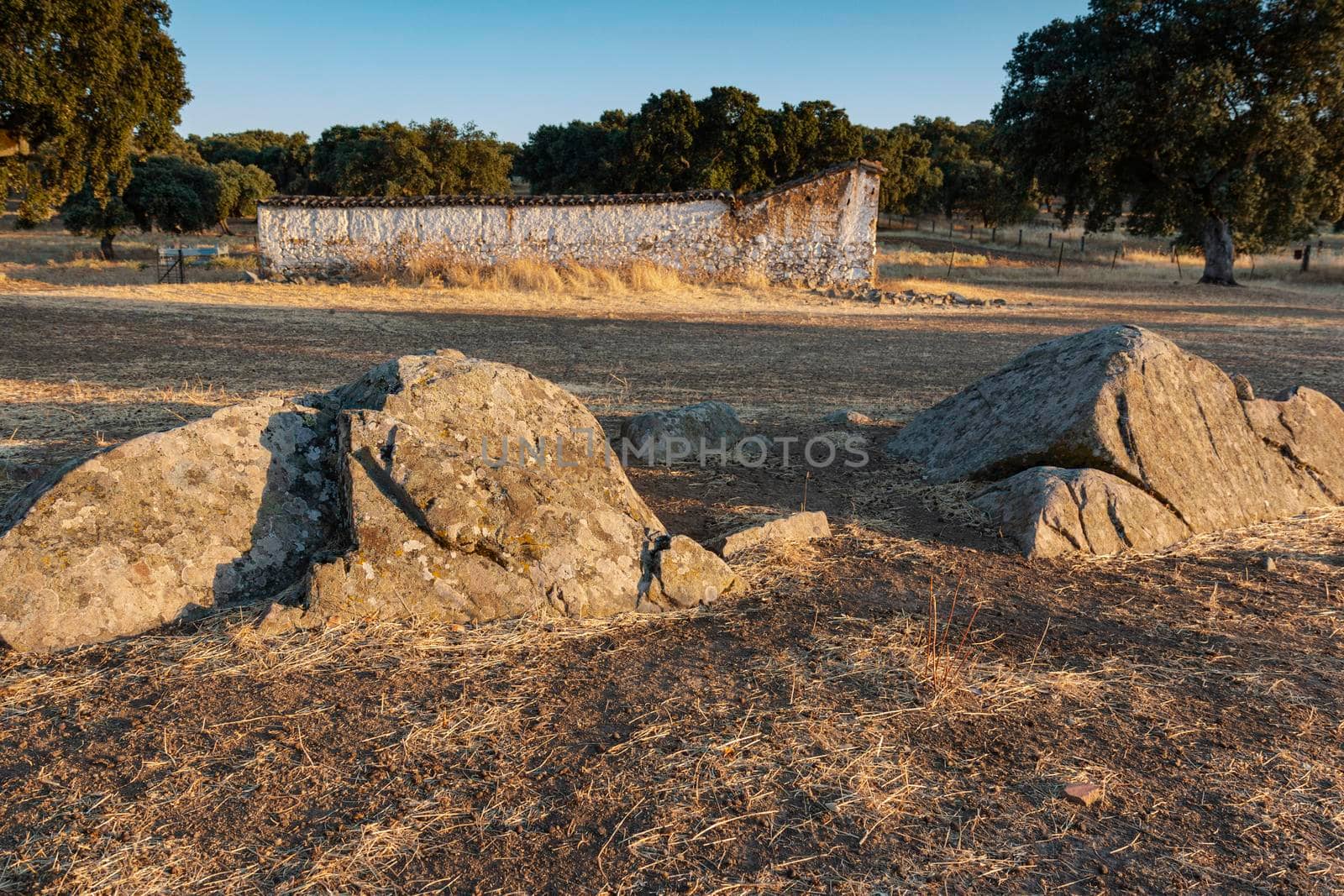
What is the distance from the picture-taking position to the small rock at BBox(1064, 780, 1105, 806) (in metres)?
2.53

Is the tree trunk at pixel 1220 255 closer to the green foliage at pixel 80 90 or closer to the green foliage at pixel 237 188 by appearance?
the green foliage at pixel 80 90

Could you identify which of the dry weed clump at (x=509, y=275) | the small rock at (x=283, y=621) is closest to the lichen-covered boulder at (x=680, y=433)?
the small rock at (x=283, y=621)

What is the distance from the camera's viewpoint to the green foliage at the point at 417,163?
125 ft

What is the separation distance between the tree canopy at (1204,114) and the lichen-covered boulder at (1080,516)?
23.9m

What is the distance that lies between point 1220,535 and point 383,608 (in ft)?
15.4

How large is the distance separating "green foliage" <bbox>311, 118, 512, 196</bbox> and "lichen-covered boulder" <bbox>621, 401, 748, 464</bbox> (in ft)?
A: 112

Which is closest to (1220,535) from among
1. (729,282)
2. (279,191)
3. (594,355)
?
(594,355)

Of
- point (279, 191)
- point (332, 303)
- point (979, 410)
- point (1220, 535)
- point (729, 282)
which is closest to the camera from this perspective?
point (1220, 535)

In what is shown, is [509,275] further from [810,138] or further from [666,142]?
[810,138]

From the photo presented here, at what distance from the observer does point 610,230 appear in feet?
74.6

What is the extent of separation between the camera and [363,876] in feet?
7.08

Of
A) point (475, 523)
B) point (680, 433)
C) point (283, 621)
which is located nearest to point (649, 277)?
point (680, 433)

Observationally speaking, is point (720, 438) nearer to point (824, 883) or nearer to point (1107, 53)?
point (824, 883)

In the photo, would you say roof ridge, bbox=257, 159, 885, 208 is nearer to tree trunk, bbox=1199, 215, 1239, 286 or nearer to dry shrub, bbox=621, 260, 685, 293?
dry shrub, bbox=621, 260, 685, 293
